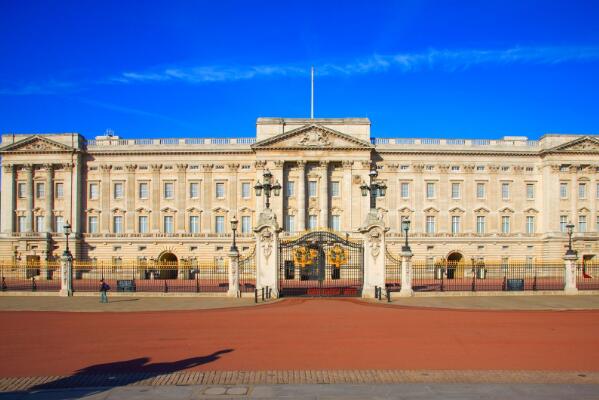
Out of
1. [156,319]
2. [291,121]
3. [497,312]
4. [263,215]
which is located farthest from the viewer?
[291,121]

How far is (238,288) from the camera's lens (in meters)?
31.1

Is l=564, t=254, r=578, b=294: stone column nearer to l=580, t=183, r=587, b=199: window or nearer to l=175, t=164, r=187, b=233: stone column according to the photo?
l=580, t=183, r=587, b=199: window

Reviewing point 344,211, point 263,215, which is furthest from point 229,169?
point 263,215

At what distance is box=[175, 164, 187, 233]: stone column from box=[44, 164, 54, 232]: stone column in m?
14.2

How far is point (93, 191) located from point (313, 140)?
2641 cm

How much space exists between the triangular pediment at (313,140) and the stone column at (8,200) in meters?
28.4

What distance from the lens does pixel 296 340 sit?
17.0m

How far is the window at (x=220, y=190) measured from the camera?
197 ft

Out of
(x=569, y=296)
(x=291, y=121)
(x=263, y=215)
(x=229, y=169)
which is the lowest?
(x=569, y=296)

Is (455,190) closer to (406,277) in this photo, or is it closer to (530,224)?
(530,224)

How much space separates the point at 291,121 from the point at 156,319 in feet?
127

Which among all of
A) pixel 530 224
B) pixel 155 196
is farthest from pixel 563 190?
pixel 155 196

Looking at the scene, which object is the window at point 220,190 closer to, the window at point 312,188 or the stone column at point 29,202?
the window at point 312,188

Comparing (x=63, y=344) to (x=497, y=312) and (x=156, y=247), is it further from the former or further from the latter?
(x=156, y=247)
